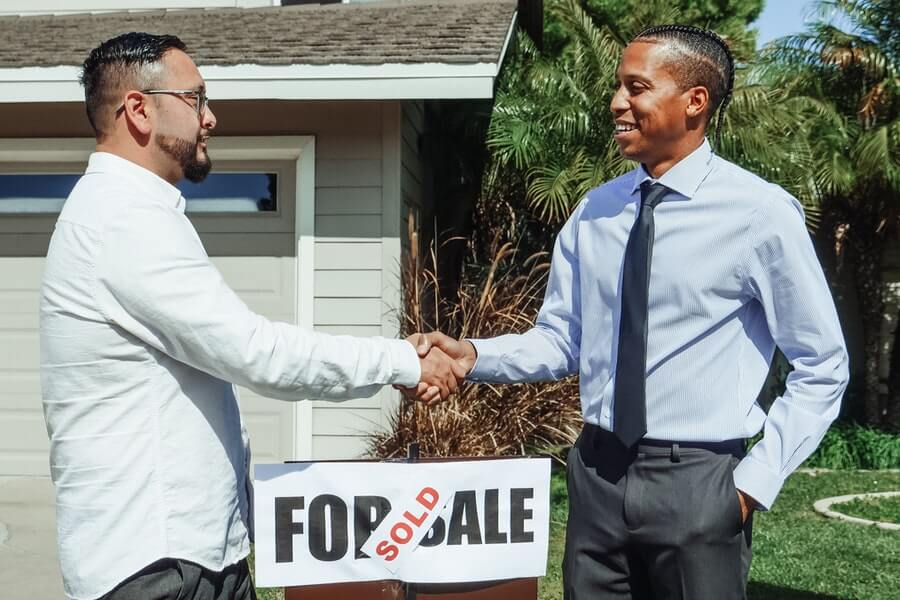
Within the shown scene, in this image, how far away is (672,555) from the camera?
239 centimetres

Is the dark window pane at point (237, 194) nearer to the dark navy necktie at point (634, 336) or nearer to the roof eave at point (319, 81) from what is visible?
the roof eave at point (319, 81)

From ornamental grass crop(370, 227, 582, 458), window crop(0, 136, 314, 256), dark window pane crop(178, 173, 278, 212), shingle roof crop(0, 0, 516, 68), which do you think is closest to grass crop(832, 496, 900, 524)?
ornamental grass crop(370, 227, 582, 458)

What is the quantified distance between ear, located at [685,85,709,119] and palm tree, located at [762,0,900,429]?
362 inches

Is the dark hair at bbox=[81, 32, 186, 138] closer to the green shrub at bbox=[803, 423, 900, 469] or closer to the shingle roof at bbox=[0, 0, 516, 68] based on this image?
the shingle roof at bbox=[0, 0, 516, 68]

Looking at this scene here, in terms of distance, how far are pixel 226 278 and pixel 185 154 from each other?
565cm

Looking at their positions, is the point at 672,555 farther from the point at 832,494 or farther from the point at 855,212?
the point at 855,212

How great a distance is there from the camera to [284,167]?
26.5 feet

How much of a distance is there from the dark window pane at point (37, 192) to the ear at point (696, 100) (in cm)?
691

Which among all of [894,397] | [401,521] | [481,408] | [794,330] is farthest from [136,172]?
[894,397]

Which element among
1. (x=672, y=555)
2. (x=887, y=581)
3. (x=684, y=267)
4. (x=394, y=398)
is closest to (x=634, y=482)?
(x=672, y=555)

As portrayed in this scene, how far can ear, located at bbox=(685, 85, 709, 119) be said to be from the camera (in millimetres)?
2578

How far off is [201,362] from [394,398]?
221 inches

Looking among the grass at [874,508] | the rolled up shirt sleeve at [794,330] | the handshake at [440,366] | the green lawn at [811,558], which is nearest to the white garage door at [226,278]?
the green lawn at [811,558]

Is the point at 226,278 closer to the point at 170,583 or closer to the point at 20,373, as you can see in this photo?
the point at 20,373
